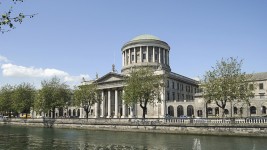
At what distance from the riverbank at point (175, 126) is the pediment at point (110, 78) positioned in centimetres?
2579

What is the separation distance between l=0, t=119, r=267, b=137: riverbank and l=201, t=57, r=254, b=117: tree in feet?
17.5

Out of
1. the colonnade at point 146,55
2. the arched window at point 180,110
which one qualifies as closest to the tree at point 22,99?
the colonnade at point 146,55

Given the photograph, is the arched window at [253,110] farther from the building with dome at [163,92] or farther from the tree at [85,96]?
the tree at [85,96]

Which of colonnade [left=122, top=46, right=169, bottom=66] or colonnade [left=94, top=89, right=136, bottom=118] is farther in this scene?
colonnade [left=122, top=46, right=169, bottom=66]

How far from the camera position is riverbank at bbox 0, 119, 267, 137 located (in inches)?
1633

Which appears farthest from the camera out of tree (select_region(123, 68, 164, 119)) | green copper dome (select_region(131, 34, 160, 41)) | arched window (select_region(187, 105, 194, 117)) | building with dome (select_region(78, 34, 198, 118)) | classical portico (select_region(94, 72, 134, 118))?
green copper dome (select_region(131, 34, 160, 41))

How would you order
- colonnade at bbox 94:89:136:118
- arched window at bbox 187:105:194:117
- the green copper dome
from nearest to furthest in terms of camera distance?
1. arched window at bbox 187:105:194:117
2. colonnade at bbox 94:89:136:118
3. the green copper dome

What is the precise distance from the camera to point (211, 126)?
45.5m

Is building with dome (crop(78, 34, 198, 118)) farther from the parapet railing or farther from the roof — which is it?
the parapet railing

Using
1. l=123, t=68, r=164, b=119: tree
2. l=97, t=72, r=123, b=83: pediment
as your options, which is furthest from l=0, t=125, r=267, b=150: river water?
l=97, t=72, r=123, b=83: pediment

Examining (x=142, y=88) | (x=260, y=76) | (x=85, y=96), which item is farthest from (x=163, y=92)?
(x=260, y=76)

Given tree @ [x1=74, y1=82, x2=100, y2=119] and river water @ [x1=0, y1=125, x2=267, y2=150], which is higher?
tree @ [x1=74, y1=82, x2=100, y2=119]

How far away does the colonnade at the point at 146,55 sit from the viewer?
107412 millimetres

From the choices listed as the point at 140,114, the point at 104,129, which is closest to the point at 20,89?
the point at 140,114
